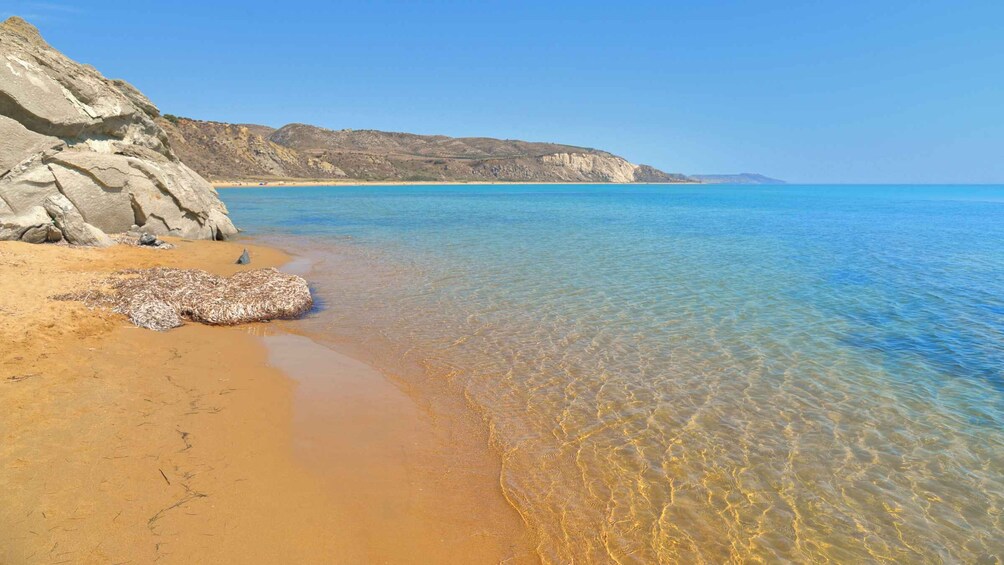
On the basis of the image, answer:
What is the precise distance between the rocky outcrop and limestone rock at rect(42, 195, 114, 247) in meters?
0.03

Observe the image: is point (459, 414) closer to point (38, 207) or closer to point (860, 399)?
point (860, 399)

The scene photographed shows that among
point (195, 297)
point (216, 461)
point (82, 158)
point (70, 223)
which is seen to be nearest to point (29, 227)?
point (70, 223)

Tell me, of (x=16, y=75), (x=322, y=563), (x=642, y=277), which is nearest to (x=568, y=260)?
(x=642, y=277)

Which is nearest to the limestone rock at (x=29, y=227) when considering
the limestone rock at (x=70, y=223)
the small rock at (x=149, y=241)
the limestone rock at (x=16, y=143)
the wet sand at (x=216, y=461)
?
the limestone rock at (x=70, y=223)

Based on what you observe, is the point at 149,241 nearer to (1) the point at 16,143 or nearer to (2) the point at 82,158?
(2) the point at 82,158

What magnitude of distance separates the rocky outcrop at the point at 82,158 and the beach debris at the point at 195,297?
241 inches

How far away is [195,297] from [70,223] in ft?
27.4

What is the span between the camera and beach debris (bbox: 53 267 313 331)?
920 centimetres

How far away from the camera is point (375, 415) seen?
6.39 meters

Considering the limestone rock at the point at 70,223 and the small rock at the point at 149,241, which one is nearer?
the limestone rock at the point at 70,223

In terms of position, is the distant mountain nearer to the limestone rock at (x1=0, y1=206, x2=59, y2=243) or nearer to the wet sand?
the limestone rock at (x1=0, y1=206, x2=59, y2=243)

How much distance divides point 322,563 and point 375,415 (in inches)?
103

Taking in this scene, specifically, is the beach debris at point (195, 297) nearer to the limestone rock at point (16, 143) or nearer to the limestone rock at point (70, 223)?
the limestone rock at point (70, 223)

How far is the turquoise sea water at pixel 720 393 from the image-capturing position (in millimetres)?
4598
